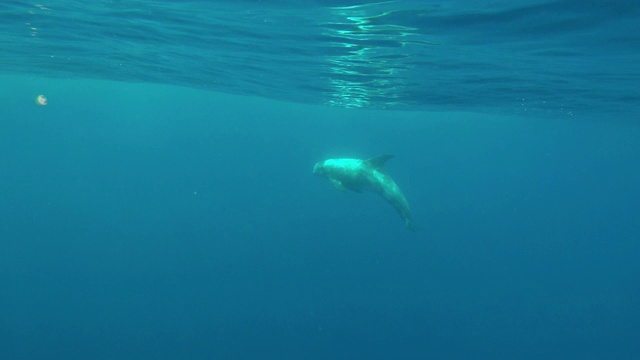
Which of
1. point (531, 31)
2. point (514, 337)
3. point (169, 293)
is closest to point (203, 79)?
point (169, 293)

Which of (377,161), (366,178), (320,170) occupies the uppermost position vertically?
(377,161)

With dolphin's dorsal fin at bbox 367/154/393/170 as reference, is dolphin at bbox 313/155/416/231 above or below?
below

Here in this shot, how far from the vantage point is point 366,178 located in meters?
18.0

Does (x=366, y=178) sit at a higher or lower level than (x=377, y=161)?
lower

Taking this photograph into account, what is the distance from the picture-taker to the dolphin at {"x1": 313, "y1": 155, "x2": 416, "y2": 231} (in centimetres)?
1805

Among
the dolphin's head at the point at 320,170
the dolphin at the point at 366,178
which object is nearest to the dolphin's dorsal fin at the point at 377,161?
the dolphin at the point at 366,178

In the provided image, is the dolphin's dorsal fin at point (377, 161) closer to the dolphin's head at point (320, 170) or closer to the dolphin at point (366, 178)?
the dolphin at point (366, 178)

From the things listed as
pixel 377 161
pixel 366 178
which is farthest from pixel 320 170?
pixel 377 161

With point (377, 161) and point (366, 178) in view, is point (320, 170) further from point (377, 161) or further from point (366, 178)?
point (377, 161)

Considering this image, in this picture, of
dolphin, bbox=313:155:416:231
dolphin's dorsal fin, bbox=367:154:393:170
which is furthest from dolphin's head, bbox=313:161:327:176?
dolphin's dorsal fin, bbox=367:154:393:170

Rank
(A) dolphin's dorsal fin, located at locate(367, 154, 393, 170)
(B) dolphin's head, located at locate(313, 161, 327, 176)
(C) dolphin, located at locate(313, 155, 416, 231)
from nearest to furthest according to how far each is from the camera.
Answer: (A) dolphin's dorsal fin, located at locate(367, 154, 393, 170)
(C) dolphin, located at locate(313, 155, 416, 231)
(B) dolphin's head, located at locate(313, 161, 327, 176)

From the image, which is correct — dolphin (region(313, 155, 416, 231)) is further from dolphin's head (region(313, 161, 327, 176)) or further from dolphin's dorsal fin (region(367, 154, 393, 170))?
dolphin's head (region(313, 161, 327, 176))

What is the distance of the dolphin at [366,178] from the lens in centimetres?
1805

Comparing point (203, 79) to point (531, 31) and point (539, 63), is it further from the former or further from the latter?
point (531, 31)
